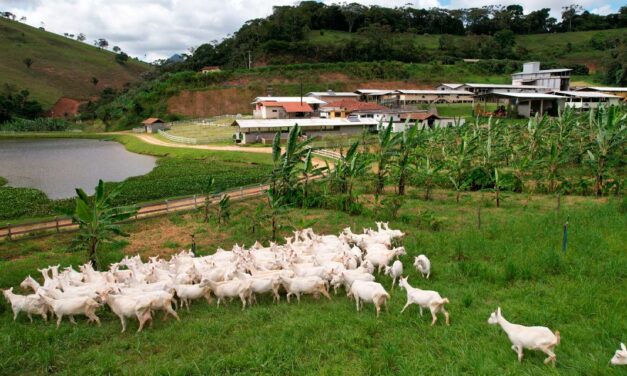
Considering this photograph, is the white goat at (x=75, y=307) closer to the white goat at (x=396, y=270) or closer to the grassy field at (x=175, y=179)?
A: the white goat at (x=396, y=270)

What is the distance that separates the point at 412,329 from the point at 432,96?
62668mm

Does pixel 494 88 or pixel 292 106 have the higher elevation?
pixel 494 88

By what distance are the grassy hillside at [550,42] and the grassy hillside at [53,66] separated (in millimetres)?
59688

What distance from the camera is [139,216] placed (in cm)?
1838

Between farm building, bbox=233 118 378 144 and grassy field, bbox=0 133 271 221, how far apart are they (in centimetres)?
658

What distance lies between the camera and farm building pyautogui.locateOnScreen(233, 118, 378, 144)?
46344 mm

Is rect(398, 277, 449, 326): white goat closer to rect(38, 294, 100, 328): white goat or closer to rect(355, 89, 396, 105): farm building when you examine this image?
rect(38, 294, 100, 328): white goat

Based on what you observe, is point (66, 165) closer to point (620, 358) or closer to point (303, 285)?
point (303, 285)

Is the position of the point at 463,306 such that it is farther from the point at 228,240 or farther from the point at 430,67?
the point at 430,67

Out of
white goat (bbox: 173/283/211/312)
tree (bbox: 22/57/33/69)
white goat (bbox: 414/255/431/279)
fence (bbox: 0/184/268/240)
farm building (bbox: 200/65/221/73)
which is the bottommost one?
fence (bbox: 0/184/268/240)

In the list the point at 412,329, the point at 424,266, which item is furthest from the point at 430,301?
the point at 424,266

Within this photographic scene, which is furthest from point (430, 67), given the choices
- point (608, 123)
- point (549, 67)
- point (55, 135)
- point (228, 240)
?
point (228, 240)

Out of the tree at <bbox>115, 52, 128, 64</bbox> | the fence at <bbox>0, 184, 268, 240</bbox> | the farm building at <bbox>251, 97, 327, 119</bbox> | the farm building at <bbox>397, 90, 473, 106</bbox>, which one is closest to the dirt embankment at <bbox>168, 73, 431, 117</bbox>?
the farm building at <bbox>251, 97, 327, 119</bbox>

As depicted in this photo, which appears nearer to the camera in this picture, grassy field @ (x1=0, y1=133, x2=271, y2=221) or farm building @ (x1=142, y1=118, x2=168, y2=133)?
grassy field @ (x1=0, y1=133, x2=271, y2=221)
